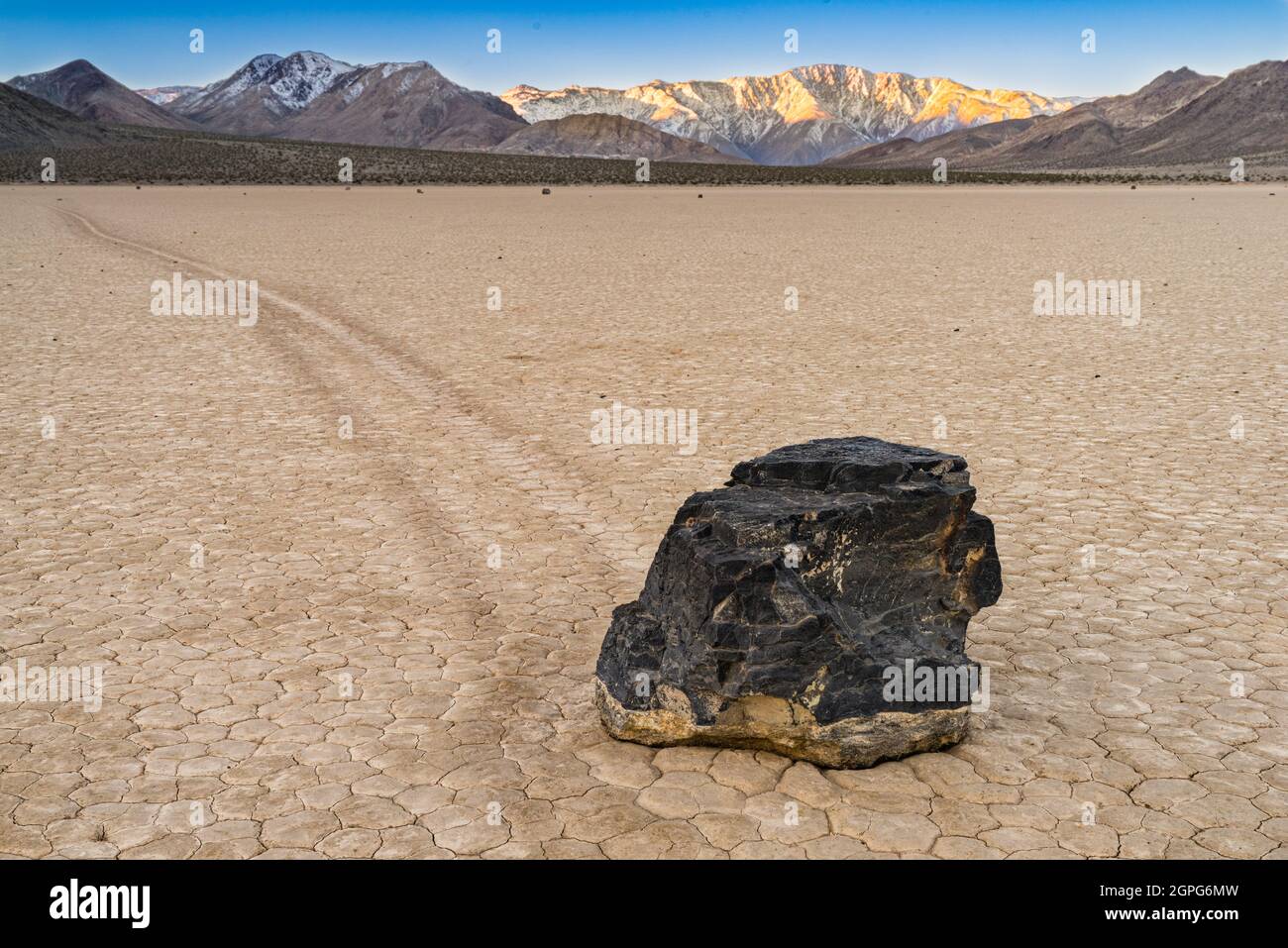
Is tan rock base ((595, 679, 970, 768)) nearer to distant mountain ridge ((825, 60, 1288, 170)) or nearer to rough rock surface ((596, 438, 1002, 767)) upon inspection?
rough rock surface ((596, 438, 1002, 767))

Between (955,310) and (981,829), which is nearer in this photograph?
(981,829)

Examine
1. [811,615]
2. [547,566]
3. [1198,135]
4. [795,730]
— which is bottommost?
[795,730]

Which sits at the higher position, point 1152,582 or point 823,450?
point 823,450

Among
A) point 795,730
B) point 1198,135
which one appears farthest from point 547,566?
point 1198,135

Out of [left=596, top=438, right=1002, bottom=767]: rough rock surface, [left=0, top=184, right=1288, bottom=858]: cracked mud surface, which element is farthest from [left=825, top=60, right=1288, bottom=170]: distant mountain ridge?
[left=596, top=438, right=1002, bottom=767]: rough rock surface

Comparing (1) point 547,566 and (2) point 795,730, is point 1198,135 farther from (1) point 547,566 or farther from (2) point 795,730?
(2) point 795,730

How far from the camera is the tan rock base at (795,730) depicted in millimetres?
4004

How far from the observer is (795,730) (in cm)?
401

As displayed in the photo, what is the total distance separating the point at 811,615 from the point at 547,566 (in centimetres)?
245

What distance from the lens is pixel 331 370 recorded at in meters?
11.3

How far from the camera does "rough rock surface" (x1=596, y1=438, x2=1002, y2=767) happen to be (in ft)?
12.9
